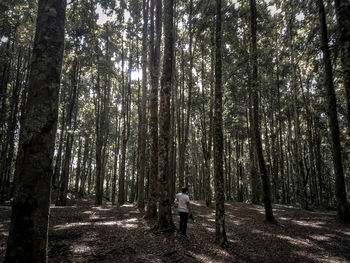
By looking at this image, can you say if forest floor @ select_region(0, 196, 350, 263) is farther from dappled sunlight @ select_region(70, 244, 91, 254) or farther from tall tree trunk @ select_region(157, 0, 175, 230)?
tall tree trunk @ select_region(157, 0, 175, 230)

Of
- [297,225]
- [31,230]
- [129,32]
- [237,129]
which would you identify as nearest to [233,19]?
[129,32]

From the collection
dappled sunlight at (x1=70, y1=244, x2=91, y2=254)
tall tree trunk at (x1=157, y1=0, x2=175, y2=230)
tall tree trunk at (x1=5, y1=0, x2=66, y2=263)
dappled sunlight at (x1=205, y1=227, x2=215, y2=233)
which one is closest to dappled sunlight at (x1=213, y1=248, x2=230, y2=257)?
tall tree trunk at (x1=157, y1=0, x2=175, y2=230)

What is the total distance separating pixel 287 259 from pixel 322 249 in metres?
1.97

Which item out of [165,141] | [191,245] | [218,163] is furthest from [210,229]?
[165,141]

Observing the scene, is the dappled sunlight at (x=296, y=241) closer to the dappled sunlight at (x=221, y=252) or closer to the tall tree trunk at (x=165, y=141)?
the dappled sunlight at (x=221, y=252)

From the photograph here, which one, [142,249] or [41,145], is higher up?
[41,145]

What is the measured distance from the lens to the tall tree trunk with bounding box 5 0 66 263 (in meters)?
2.52

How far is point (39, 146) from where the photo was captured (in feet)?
8.92

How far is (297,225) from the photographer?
11008mm

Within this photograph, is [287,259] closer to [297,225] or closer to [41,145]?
[297,225]

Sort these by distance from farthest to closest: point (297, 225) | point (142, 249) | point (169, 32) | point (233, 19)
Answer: point (233, 19) < point (297, 225) < point (169, 32) < point (142, 249)

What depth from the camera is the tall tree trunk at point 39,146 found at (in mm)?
2518

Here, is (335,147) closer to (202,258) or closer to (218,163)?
(218,163)

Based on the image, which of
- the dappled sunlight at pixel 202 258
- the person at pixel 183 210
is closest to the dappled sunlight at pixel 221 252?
the dappled sunlight at pixel 202 258
